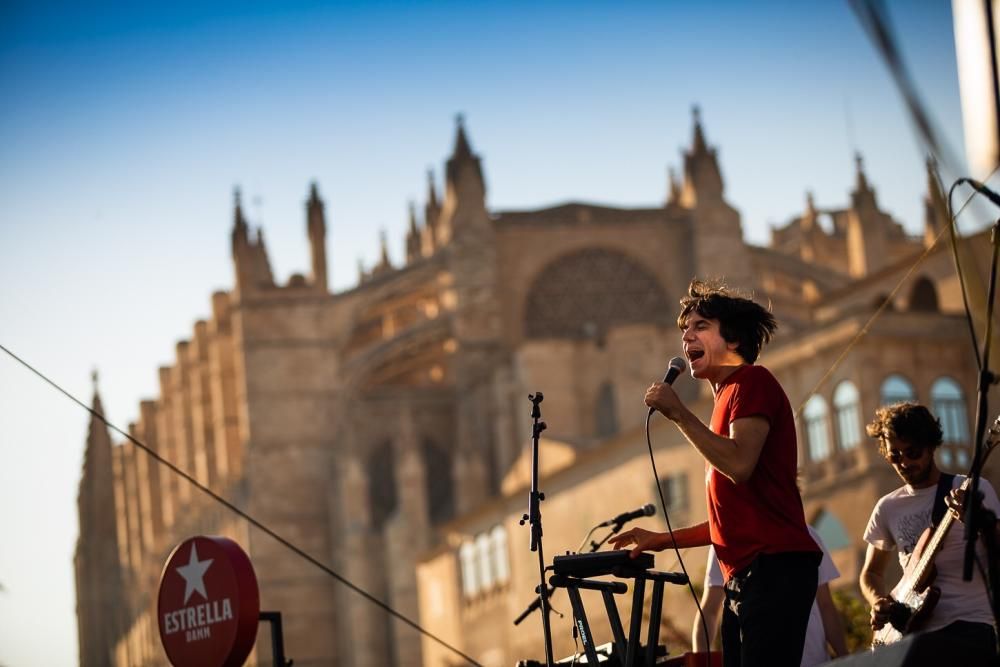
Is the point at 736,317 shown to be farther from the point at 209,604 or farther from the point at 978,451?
the point at 209,604

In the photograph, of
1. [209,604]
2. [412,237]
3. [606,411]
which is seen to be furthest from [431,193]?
[209,604]

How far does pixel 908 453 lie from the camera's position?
7242mm

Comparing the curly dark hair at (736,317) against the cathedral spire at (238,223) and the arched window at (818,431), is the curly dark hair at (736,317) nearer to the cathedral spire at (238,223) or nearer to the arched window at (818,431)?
the arched window at (818,431)

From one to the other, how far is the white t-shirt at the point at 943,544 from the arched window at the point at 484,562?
135 feet

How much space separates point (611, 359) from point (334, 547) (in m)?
11.0

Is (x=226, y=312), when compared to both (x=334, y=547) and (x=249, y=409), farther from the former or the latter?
(x=334, y=547)

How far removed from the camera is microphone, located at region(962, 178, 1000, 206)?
504 centimetres

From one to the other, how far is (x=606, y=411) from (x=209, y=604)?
4505 centimetres

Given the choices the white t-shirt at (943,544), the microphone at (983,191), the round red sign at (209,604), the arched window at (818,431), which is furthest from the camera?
the arched window at (818,431)

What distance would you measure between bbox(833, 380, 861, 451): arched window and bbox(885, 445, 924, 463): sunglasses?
3039 centimetres

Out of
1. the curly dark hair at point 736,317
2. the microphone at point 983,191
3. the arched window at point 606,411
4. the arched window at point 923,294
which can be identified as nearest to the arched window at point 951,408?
the arched window at point 923,294

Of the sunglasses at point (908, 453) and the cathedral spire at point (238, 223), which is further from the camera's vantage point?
the cathedral spire at point (238, 223)

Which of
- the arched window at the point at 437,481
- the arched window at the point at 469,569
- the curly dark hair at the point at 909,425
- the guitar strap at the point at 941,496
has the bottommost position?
the guitar strap at the point at 941,496

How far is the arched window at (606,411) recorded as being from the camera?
178 feet
